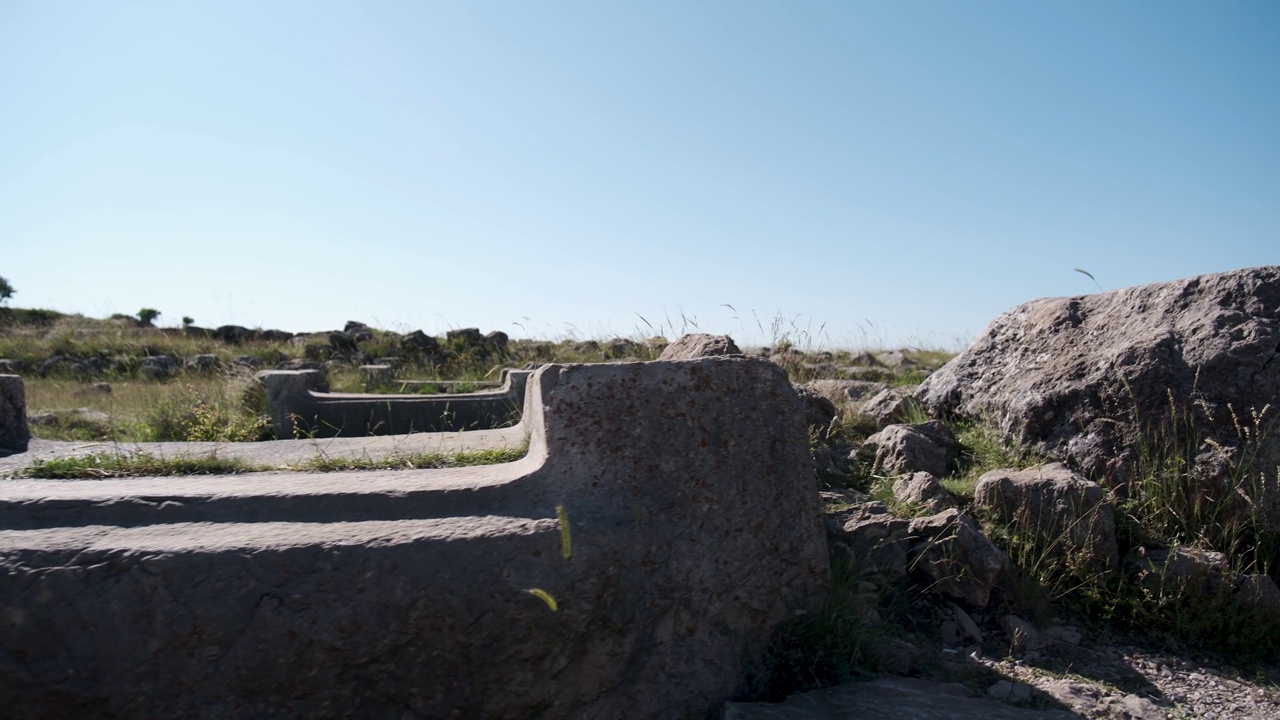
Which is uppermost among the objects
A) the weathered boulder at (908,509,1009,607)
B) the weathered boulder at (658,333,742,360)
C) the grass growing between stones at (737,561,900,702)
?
the weathered boulder at (658,333,742,360)

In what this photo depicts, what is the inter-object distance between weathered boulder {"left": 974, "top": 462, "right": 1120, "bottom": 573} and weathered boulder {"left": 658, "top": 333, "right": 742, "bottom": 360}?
1.20 meters

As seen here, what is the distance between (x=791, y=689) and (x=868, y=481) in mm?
1583

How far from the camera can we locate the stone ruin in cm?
530

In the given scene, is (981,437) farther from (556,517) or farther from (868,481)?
(556,517)

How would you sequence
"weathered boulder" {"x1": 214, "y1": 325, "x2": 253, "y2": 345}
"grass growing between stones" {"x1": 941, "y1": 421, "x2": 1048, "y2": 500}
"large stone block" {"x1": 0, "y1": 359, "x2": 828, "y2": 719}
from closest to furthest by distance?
"large stone block" {"x1": 0, "y1": 359, "x2": 828, "y2": 719}
"grass growing between stones" {"x1": 941, "y1": 421, "x2": 1048, "y2": 500}
"weathered boulder" {"x1": 214, "y1": 325, "x2": 253, "y2": 345}

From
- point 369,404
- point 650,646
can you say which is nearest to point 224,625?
point 650,646

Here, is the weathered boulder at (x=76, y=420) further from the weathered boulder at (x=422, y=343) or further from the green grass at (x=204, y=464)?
the weathered boulder at (x=422, y=343)

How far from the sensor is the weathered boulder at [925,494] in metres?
3.64

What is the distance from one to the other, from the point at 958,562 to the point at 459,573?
6.01ft

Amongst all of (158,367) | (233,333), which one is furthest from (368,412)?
(233,333)

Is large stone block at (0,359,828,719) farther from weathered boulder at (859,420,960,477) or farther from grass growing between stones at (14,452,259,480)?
weathered boulder at (859,420,960,477)

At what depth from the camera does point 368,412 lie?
17.8ft

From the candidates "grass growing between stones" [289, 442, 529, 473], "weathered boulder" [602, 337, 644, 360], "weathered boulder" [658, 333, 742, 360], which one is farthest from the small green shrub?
"weathered boulder" [602, 337, 644, 360]

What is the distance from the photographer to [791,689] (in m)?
2.65
